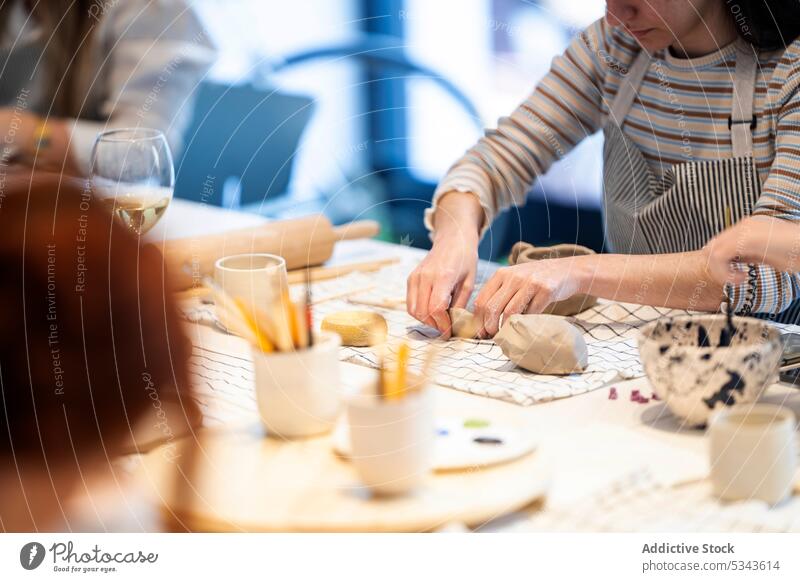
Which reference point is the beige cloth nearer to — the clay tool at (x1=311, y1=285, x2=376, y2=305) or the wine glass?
the clay tool at (x1=311, y1=285, x2=376, y2=305)

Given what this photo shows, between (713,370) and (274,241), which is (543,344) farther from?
(274,241)

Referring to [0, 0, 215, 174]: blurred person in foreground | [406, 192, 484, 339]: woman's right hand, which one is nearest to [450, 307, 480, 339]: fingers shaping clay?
[406, 192, 484, 339]: woman's right hand

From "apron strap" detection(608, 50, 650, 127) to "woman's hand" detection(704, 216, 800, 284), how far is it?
0.17 meters

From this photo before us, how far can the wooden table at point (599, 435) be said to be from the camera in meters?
0.51

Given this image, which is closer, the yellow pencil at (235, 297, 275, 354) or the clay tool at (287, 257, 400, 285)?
the yellow pencil at (235, 297, 275, 354)

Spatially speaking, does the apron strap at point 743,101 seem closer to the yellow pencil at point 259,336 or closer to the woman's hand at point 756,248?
the woman's hand at point 756,248

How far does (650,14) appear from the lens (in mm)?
694

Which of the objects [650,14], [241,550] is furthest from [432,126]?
[241,550]

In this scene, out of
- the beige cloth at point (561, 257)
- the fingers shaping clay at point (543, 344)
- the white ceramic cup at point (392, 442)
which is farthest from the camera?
the beige cloth at point (561, 257)

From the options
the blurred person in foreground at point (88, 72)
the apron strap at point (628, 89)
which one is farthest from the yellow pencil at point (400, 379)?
the apron strap at point (628, 89)

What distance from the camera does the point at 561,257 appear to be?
2.26 feet

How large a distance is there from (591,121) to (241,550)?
1.51 ft

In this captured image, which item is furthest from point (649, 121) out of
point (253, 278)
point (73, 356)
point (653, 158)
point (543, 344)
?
point (73, 356)

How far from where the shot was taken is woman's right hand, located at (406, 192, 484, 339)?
0.67 m
